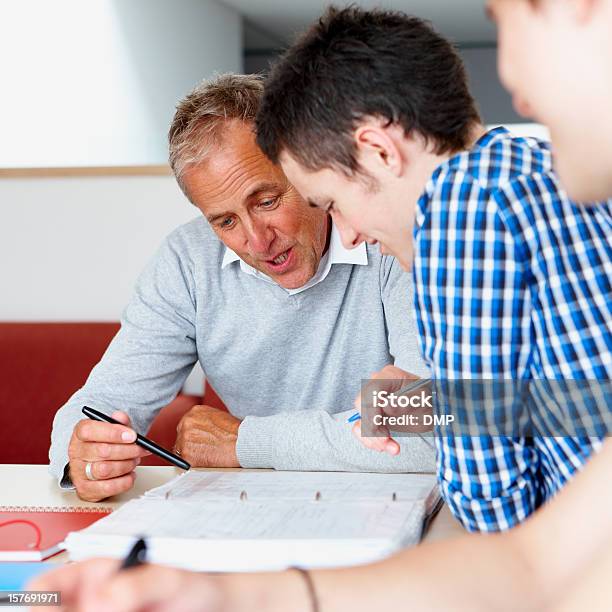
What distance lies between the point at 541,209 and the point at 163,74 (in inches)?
129

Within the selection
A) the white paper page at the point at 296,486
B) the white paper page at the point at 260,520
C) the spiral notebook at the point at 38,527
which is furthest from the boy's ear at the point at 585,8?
the spiral notebook at the point at 38,527

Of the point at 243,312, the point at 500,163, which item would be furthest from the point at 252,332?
the point at 500,163

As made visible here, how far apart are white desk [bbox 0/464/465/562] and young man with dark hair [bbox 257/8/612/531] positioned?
167mm

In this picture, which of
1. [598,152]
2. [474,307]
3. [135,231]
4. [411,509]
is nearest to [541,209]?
[474,307]

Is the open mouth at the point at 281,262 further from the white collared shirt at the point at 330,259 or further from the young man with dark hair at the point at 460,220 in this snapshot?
the young man with dark hair at the point at 460,220

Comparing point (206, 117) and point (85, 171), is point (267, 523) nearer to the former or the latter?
point (206, 117)

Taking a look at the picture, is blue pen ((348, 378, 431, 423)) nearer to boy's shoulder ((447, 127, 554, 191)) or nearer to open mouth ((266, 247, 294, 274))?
boy's shoulder ((447, 127, 554, 191))

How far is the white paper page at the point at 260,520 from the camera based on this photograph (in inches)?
38.8

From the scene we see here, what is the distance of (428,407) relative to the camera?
131 cm

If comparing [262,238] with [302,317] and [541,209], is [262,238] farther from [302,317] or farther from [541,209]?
[541,209]

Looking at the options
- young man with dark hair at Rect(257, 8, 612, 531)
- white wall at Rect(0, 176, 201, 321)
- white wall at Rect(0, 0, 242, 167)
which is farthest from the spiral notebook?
white wall at Rect(0, 0, 242, 167)

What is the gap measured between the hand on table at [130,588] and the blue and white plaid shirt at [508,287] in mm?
403

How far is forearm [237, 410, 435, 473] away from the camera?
4.42ft

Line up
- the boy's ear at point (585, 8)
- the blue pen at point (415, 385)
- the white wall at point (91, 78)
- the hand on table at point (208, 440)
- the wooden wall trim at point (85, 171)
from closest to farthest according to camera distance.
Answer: the boy's ear at point (585, 8) → the blue pen at point (415, 385) → the hand on table at point (208, 440) → the wooden wall trim at point (85, 171) → the white wall at point (91, 78)
